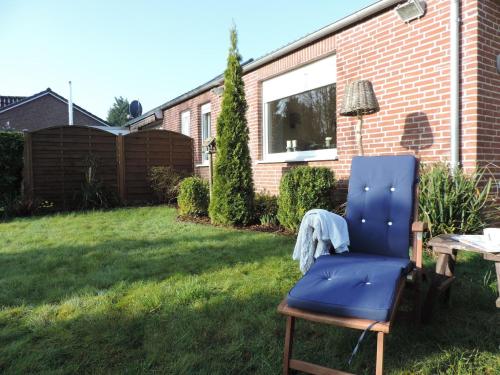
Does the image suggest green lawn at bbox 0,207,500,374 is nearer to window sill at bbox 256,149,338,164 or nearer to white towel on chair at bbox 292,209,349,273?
Result: white towel on chair at bbox 292,209,349,273

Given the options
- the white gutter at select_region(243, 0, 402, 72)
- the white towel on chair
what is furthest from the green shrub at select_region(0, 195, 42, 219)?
the white towel on chair

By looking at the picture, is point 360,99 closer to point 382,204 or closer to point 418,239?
point 382,204

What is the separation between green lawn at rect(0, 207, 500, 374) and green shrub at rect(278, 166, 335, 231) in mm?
833

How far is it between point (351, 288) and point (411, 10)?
4.28 m

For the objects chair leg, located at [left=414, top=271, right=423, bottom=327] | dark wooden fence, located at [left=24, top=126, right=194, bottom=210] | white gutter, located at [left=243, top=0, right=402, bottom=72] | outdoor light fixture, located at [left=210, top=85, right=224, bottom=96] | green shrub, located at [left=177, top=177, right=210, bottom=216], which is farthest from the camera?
outdoor light fixture, located at [left=210, top=85, right=224, bottom=96]

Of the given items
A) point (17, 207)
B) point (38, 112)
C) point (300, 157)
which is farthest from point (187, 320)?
point (38, 112)

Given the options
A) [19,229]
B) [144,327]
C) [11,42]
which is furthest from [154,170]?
[144,327]

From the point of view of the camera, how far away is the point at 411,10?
486 centimetres

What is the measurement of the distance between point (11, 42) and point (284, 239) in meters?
10.8

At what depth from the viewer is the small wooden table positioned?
7.99 feet

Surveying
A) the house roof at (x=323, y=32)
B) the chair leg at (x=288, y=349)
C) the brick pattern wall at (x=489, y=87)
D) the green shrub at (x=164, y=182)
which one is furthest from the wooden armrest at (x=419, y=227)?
the green shrub at (x=164, y=182)

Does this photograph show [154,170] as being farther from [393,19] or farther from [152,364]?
[152,364]

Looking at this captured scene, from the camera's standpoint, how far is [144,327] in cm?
261

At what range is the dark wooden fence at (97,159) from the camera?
29.8 ft
